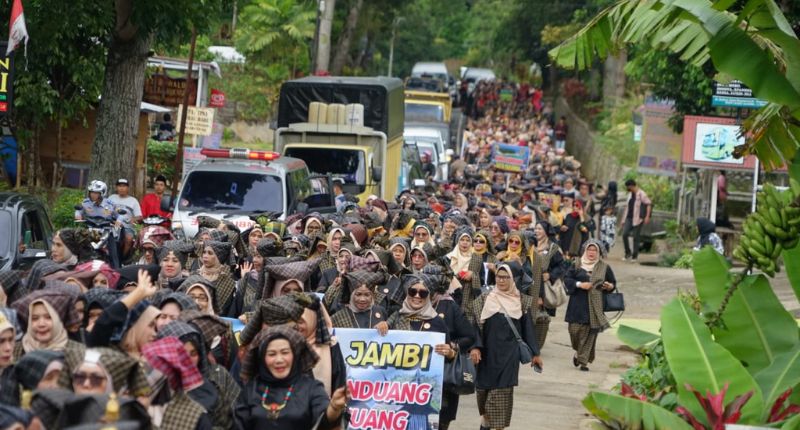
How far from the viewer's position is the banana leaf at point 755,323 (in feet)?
30.5

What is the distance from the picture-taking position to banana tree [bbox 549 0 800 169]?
8.96m

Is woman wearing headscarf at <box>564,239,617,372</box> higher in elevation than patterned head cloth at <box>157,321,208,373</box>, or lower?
lower

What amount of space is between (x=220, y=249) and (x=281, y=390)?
5.16 metres

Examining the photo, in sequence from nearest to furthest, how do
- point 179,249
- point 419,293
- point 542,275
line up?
point 419,293
point 179,249
point 542,275

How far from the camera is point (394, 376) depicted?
435 inches

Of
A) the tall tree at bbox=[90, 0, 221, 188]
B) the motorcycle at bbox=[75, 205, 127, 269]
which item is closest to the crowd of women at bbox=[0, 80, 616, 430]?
the motorcycle at bbox=[75, 205, 127, 269]

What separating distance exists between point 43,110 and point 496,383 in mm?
12728

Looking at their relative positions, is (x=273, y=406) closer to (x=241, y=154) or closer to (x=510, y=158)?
(x=241, y=154)

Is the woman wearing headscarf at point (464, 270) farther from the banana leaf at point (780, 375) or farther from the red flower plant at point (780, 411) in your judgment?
the red flower plant at point (780, 411)

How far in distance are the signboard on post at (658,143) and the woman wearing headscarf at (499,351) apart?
20406mm

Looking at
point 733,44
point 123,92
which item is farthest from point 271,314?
point 123,92

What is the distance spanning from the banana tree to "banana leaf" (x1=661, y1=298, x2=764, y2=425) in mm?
1485

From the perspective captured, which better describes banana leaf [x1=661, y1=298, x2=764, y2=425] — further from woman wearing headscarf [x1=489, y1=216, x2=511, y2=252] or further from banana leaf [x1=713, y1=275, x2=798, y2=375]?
woman wearing headscarf [x1=489, y1=216, x2=511, y2=252]

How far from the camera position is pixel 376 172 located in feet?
79.8
